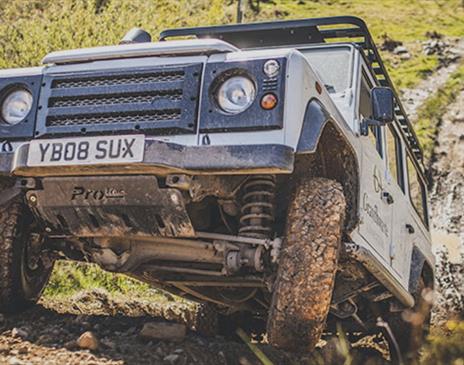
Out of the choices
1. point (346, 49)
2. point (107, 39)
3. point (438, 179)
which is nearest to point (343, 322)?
point (346, 49)

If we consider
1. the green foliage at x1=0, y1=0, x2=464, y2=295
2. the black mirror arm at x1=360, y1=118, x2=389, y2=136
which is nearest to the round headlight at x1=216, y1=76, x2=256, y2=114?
the black mirror arm at x1=360, y1=118, x2=389, y2=136

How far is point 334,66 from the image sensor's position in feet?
17.4

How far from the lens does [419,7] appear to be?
43.9 m

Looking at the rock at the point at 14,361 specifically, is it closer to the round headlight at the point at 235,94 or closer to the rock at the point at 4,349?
the rock at the point at 4,349

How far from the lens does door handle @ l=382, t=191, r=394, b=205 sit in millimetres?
5566

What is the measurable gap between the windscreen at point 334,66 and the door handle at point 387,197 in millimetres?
842

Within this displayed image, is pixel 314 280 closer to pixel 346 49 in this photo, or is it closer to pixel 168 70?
pixel 168 70

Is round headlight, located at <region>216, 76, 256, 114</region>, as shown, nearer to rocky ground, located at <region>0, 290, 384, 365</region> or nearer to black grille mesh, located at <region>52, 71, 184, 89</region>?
black grille mesh, located at <region>52, 71, 184, 89</region>

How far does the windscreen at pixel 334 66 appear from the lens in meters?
5.21

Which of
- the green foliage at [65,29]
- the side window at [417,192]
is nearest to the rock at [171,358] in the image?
the side window at [417,192]

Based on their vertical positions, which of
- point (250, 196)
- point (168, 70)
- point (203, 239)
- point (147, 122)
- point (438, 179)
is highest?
point (168, 70)

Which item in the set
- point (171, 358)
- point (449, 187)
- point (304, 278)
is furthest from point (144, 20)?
point (304, 278)

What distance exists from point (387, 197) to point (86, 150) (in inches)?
97.2

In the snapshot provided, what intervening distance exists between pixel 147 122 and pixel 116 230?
622 mm
